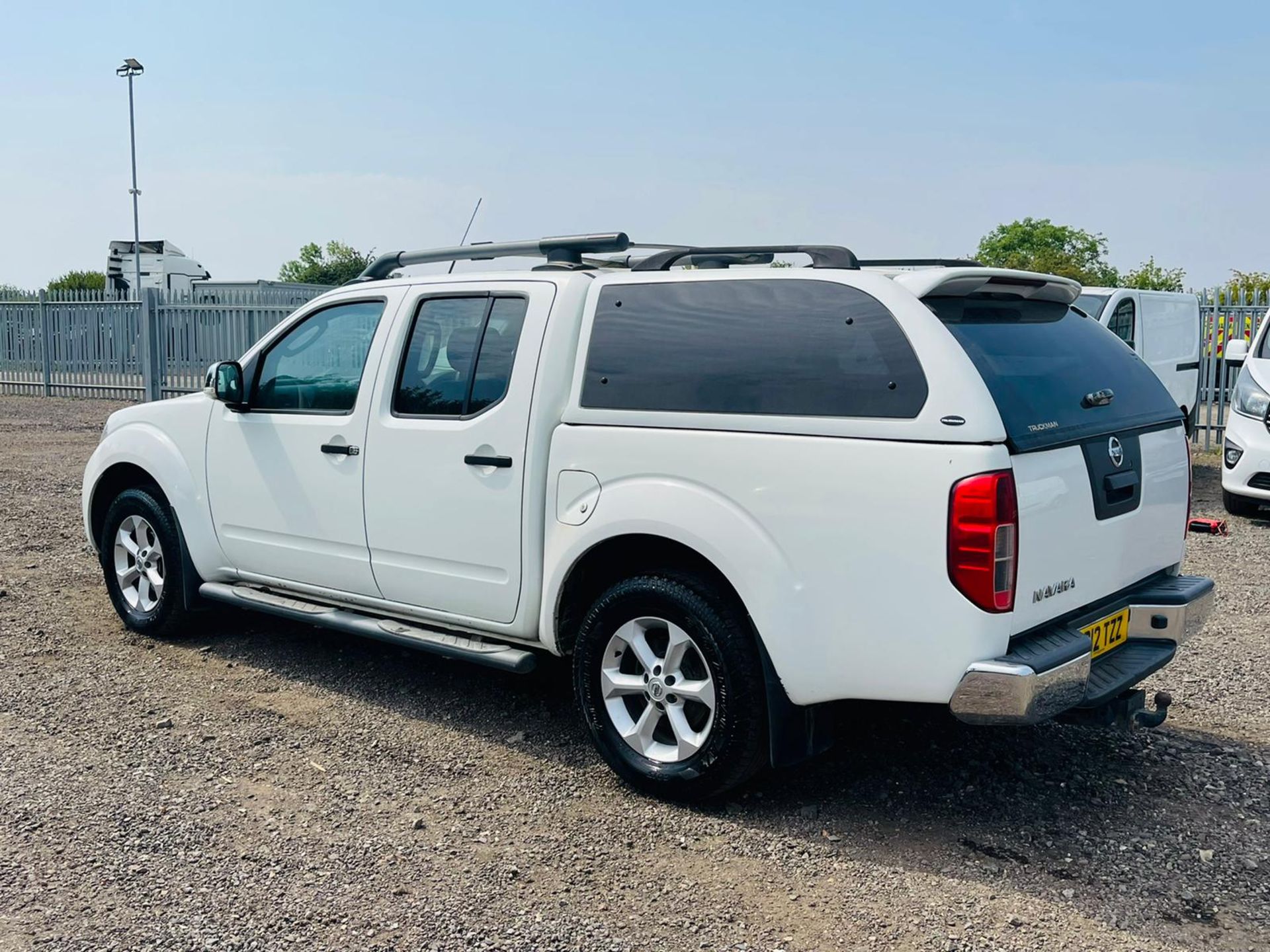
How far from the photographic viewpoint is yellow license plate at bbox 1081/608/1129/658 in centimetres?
393

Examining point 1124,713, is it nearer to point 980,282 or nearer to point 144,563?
point 980,282

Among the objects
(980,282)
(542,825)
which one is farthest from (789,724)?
(980,282)

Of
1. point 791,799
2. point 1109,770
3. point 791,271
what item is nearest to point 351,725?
point 791,799

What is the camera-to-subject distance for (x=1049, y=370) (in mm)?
3998

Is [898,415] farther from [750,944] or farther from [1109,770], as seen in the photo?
[1109,770]

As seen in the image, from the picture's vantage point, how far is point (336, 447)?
16.8 ft

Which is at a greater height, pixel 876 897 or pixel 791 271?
pixel 791 271

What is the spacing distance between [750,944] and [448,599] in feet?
6.64

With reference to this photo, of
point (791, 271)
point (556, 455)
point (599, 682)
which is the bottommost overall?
point (599, 682)

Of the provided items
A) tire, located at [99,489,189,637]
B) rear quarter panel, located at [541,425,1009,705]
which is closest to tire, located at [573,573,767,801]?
rear quarter panel, located at [541,425,1009,705]

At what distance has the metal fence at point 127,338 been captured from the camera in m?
20.4

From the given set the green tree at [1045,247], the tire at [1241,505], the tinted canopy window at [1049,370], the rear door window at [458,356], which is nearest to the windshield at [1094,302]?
the tire at [1241,505]

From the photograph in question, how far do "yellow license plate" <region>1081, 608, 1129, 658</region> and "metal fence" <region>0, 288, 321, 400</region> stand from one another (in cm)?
1683

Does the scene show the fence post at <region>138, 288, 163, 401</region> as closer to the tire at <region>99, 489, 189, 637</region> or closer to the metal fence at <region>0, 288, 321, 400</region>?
the metal fence at <region>0, 288, 321, 400</region>
